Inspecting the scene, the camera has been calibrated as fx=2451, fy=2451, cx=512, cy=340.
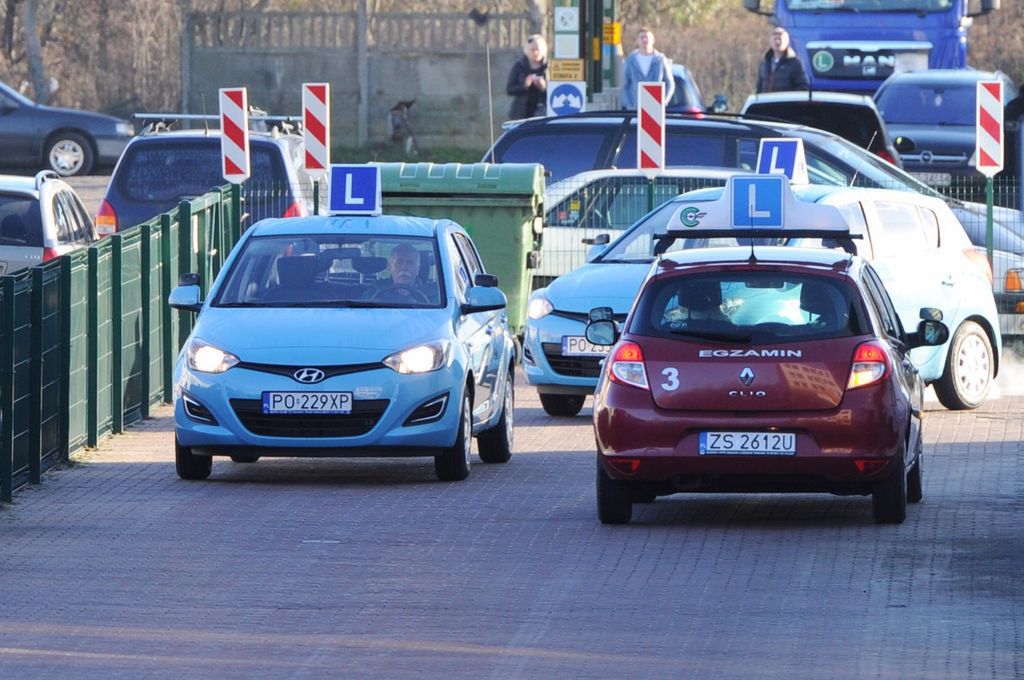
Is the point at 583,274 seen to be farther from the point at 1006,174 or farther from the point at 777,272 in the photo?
the point at 1006,174

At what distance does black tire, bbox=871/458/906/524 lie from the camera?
11.7 metres

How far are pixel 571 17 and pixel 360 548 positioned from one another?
59.6ft

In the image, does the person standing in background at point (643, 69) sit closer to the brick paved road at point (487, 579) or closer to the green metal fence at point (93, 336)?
the green metal fence at point (93, 336)

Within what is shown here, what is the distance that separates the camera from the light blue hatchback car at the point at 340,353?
13359mm

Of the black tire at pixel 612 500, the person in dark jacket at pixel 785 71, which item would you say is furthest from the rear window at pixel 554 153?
the black tire at pixel 612 500

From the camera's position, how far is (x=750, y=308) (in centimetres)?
1186

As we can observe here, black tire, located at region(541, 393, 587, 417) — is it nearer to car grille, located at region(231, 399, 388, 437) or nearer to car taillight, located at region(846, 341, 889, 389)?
car grille, located at region(231, 399, 388, 437)

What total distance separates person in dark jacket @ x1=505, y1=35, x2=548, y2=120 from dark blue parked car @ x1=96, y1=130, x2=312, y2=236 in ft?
28.3

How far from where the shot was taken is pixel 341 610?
9.61m

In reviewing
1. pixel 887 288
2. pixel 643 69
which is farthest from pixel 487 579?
pixel 643 69

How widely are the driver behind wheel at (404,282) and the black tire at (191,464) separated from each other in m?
1.39

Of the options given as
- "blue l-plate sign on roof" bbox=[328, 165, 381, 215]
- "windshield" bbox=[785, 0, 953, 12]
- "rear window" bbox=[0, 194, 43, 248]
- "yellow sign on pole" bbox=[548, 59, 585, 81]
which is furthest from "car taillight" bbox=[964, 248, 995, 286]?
"windshield" bbox=[785, 0, 953, 12]

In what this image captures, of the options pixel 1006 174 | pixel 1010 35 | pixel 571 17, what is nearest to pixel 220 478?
pixel 571 17

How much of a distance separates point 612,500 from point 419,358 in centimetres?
199
